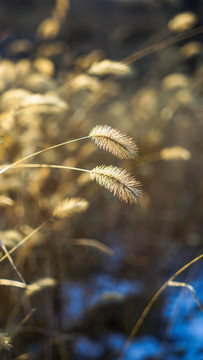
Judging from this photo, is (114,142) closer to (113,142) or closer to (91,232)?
(113,142)

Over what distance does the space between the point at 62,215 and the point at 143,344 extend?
0.68 m

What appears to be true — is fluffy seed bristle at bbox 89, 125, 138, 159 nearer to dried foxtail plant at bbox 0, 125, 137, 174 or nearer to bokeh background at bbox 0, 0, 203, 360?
dried foxtail plant at bbox 0, 125, 137, 174

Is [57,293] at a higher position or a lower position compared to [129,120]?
lower

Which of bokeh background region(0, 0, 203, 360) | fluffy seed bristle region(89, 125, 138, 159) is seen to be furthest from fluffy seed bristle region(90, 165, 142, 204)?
bokeh background region(0, 0, 203, 360)

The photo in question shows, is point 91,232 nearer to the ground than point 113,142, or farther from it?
farther from it

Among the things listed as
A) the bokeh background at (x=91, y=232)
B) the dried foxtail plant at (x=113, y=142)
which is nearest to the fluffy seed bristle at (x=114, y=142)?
the dried foxtail plant at (x=113, y=142)

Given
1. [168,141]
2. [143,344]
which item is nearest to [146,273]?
[143,344]

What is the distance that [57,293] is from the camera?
135 cm

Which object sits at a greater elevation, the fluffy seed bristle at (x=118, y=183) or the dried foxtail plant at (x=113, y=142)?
the dried foxtail plant at (x=113, y=142)

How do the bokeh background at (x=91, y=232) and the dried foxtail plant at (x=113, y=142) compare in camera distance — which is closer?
the dried foxtail plant at (x=113, y=142)

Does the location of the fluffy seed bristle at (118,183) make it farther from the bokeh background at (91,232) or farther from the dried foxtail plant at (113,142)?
the bokeh background at (91,232)

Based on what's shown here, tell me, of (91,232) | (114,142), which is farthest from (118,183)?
(91,232)

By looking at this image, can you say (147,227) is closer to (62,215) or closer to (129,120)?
(129,120)

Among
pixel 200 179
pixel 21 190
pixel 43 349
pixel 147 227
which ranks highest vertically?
pixel 200 179
